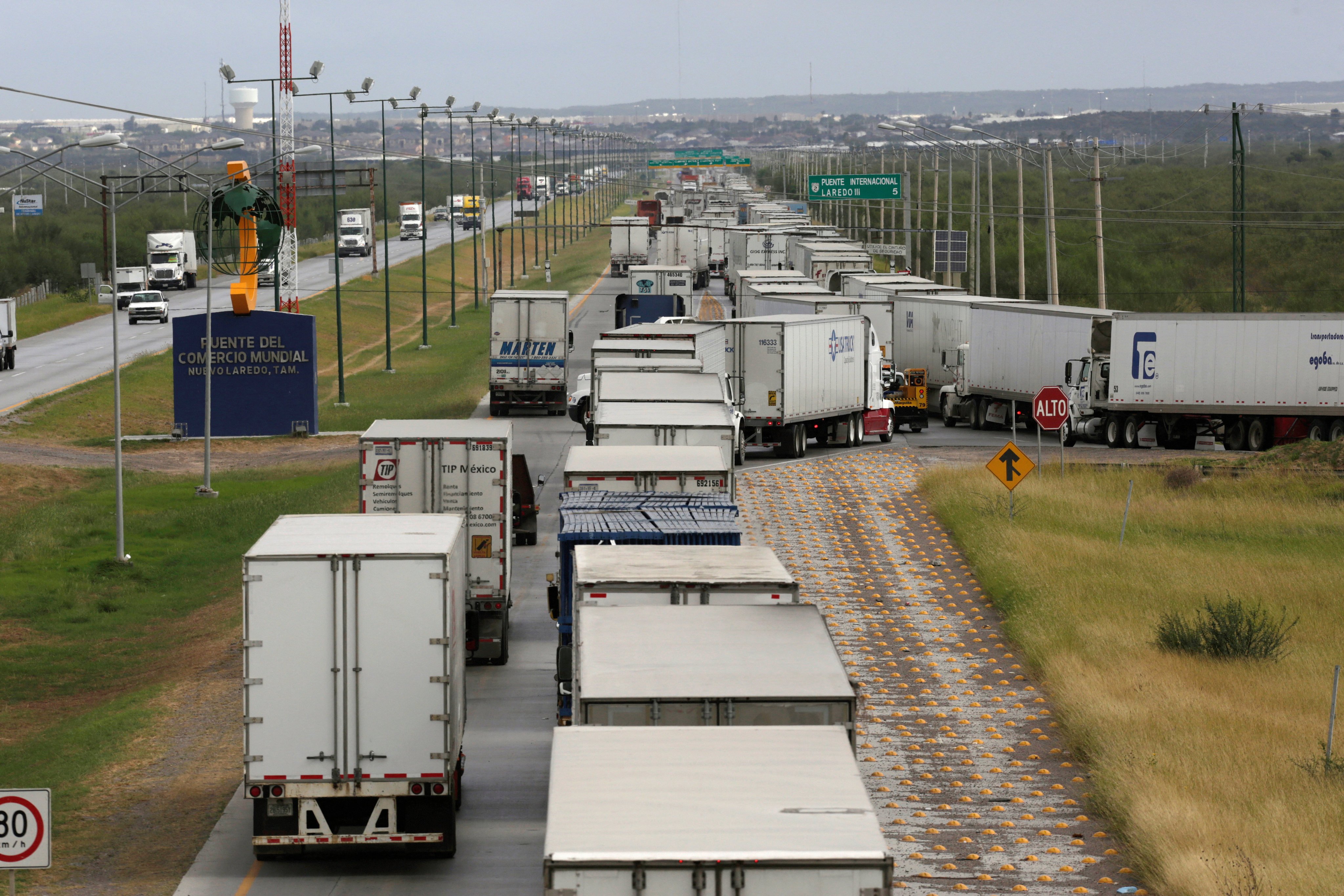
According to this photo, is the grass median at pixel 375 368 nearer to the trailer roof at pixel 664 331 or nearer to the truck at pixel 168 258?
the trailer roof at pixel 664 331

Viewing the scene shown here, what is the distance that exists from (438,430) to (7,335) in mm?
53551

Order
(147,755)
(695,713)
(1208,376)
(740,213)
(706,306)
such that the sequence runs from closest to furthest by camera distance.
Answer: (695,713)
(147,755)
(1208,376)
(706,306)
(740,213)

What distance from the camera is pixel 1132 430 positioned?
46719 mm

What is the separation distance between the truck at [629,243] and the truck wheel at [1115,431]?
6191 centimetres

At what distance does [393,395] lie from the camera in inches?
2419

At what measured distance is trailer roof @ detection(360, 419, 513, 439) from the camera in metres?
23.2

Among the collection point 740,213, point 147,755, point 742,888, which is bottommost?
point 147,755

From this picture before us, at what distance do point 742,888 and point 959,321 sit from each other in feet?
153

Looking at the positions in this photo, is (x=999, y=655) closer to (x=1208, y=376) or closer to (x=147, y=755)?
(x=147, y=755)

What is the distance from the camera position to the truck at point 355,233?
134 meters

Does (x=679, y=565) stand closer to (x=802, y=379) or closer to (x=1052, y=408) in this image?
(x=1052, y=408)

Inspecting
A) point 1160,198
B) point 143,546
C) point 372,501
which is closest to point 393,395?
point 143,546

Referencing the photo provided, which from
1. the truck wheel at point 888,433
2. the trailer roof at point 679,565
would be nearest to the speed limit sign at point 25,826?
the trailer roof at point 679,565

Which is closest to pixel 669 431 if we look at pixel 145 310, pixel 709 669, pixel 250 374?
pixel 709 669
